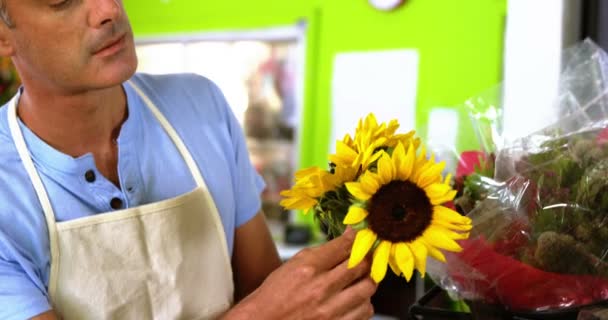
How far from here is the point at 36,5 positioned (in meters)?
0.81

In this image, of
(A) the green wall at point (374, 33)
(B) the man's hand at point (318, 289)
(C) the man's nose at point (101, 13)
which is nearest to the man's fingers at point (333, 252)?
(B) the man's hand at point (318, 289)

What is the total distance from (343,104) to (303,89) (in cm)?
25

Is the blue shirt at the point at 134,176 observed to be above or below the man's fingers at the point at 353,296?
above

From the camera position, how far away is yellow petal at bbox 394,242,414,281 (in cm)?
59

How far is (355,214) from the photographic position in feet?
1.97

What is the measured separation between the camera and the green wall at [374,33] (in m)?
2.43

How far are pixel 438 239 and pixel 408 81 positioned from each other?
209cm

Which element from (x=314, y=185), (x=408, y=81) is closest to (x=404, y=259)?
(x=314, y=185)

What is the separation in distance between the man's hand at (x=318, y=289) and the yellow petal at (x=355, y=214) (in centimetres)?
10

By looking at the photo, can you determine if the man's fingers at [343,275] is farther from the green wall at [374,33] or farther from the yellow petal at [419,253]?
the green wall at [374,33]

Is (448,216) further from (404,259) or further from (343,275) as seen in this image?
(343,275)

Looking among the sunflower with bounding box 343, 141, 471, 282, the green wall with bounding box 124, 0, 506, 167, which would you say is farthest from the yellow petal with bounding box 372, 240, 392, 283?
the green wall with bounding box 124, 0, 506, 167

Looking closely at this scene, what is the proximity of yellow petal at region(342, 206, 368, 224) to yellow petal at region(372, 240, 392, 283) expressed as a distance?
3 centimetres

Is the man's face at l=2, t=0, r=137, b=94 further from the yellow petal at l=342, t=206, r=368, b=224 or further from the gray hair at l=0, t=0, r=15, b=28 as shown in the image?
the yellow petal at l=342, t=206, r=368, b=224
